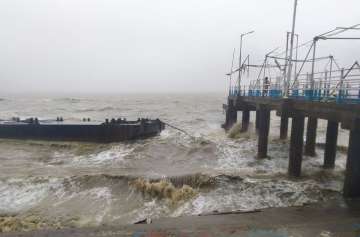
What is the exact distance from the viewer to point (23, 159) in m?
21.1

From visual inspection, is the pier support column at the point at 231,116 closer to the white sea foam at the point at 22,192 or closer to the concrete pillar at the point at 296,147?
the concrete pillar at the point at 296,147

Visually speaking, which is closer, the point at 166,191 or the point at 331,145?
the point at 166,191

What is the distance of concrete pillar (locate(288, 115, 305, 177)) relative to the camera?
49.1ft

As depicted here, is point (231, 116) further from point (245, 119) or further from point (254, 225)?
point (254, 225)

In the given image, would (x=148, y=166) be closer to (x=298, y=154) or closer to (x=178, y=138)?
(x=298, y=154)

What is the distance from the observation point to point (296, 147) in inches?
589

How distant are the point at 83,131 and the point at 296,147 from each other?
19671mm

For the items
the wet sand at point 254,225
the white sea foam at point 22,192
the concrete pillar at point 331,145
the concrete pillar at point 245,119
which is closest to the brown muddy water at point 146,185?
the white sea foam at point 22,192

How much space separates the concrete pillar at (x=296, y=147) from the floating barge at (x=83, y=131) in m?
16.2

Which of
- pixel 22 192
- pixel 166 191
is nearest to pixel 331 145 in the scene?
pixel 166 191

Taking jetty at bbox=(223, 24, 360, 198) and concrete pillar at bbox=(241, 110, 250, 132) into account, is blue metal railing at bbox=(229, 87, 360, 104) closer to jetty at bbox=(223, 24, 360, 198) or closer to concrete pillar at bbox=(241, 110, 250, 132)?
jetty at bbox=(223, 24, 360, 198)

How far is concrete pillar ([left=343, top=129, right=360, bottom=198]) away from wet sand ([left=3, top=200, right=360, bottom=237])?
0.79 meters

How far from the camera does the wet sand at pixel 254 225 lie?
29.0 feet

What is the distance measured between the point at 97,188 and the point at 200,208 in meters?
5.20
